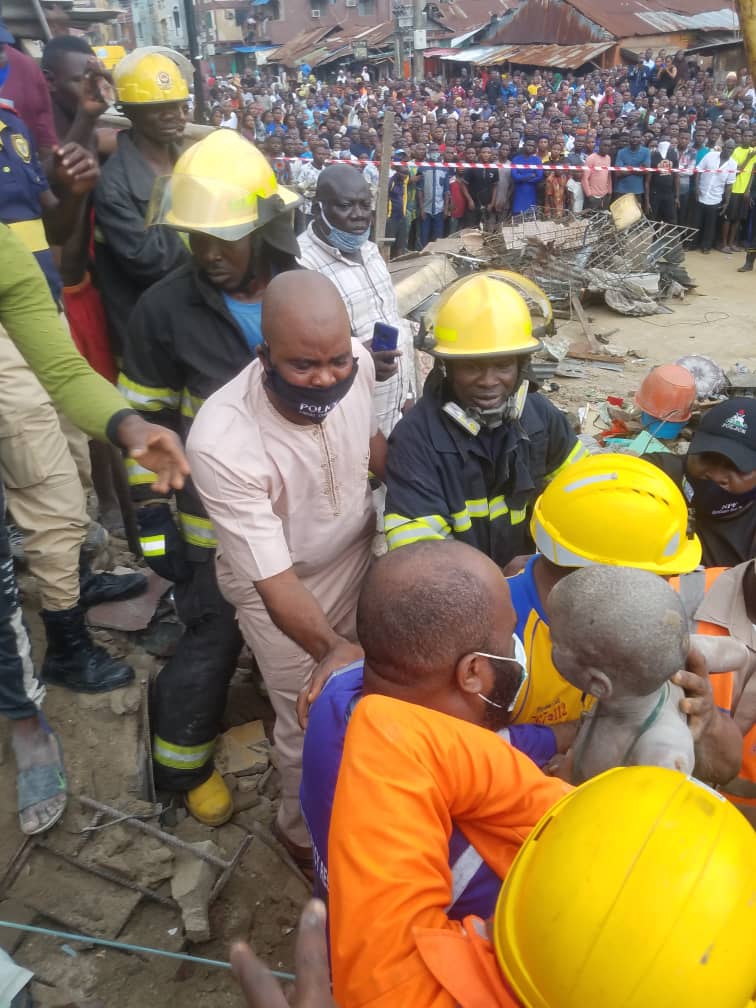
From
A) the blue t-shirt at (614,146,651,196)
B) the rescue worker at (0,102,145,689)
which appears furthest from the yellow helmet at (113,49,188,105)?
the blue t-shirt at (614,146,651,196)

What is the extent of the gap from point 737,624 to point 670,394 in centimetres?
327

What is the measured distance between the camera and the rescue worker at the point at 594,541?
198cm

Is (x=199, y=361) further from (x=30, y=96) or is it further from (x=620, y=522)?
(x=30, y=96)

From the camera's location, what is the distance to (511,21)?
118 ft

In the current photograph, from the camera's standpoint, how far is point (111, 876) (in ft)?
8.69

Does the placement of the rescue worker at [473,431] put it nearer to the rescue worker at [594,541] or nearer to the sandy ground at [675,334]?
the rescue worker at [594,541]

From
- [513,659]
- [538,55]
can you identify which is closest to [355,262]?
[513,659]

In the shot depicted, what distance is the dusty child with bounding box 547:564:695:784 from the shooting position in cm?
145

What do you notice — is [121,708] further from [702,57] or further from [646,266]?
[702,57]

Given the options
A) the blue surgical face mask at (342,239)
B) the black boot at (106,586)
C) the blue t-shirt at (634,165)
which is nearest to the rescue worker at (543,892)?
the black boot at (106,586)

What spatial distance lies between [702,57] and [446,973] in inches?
1476

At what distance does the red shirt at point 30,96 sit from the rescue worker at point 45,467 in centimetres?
104

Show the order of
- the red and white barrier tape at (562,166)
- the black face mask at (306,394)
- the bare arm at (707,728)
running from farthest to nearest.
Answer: the red and white barrier tape at (562,166) → the black face mask at (306,394) → the bare arm at (707,728)

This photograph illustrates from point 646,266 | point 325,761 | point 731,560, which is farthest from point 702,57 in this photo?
point 325,761
